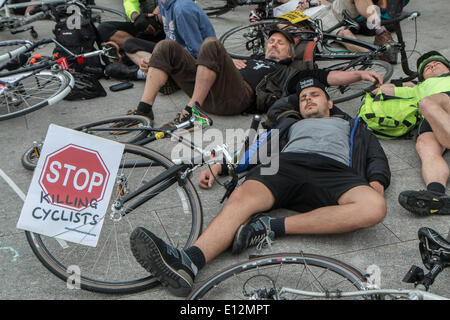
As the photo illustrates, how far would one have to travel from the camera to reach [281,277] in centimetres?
256

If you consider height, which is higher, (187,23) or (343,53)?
(187,23)

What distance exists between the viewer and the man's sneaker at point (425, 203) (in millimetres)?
3098

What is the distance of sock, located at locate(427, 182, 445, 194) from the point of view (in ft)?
10.9

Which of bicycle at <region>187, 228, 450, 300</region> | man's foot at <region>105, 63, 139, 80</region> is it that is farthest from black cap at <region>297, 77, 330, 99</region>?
man's foot at <region>105, 63, 139, 80</region>

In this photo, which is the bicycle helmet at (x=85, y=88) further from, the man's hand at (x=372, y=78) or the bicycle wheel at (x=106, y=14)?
the man's hand at (x=372, y=78)

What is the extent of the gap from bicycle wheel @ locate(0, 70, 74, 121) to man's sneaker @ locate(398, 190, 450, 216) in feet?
10.6

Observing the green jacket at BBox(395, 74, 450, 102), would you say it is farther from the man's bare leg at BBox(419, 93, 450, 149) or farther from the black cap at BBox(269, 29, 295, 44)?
the black cap at BBox(269, 29, 295, 44)

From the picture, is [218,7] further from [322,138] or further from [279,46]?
[322,138]

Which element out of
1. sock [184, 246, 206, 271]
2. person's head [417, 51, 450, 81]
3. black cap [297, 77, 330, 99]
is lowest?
sock [184, 246, 206, 271]

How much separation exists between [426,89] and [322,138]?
128 cm

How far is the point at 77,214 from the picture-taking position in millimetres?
2494

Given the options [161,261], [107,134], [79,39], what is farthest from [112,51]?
[161,261]

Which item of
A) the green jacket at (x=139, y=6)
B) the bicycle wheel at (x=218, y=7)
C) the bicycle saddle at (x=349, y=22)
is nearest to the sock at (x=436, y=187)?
the bicycle saddle at (x=349, y=22)

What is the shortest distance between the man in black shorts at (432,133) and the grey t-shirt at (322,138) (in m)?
0.51
